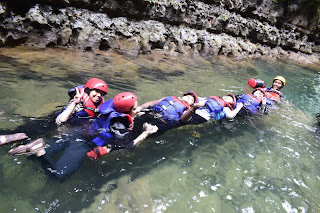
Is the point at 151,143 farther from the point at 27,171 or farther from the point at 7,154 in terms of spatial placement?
the point at 7,154

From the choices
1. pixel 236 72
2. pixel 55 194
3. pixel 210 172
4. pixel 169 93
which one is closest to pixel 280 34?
pixel 236 72

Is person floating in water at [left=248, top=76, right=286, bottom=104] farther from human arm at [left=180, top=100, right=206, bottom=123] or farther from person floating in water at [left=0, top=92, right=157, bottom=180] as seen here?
person floating in water at [left=0, top=92, right=157, bottom=180]

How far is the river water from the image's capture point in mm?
2539

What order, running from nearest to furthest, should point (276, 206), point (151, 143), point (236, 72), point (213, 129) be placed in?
point (276, 206) → point (151, 143) → point (213, 129) → point (236, 72)

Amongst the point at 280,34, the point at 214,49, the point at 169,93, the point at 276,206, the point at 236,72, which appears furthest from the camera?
the point at 280,34

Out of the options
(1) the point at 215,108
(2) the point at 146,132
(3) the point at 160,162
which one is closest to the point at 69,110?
(2) the point at 146,132

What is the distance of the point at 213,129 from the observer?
15.0 feet

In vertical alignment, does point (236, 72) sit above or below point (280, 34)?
below

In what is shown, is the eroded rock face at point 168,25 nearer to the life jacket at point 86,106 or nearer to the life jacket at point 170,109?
the life jacket at point 86,106

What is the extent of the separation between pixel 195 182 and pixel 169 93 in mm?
3347

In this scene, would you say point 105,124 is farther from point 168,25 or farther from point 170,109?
point 168,25

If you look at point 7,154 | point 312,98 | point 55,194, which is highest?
point 7,154

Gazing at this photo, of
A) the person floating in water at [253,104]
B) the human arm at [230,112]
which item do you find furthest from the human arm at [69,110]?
the person floating in water at [253,104]

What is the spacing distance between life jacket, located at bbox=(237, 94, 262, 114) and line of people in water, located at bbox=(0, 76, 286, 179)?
1413 millimetres
